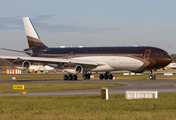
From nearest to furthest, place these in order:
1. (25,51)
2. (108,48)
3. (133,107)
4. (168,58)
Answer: (133,107)
(168,58)
(108,48)
(25,51)

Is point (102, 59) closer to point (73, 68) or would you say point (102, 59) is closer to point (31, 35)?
point (73, 68)

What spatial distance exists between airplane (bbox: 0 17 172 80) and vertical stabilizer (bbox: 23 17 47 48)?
353 cm

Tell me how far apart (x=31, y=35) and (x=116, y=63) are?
22.4 metres

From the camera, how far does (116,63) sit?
2066 inches

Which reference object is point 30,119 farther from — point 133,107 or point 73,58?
point 73,58

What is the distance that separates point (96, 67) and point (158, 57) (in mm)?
12264

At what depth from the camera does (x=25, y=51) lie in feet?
205

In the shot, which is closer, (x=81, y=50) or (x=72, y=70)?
(x=72, y=70)

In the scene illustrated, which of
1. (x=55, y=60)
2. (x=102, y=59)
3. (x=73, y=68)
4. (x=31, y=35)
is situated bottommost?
(x=73, y=68)

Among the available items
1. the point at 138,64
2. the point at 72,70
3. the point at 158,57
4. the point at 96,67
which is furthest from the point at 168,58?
the point at 72,70

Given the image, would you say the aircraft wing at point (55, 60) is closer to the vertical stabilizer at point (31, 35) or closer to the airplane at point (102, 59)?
the airplane at point (102, 59)

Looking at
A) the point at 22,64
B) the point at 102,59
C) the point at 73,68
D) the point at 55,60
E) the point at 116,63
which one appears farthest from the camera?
the point at 102,59

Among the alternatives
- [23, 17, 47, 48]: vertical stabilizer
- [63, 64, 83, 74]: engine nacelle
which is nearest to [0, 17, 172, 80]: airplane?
[63, 64, 83, 74]: engine nacelle

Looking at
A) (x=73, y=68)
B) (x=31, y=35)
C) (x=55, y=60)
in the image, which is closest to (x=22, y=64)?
(x=55, y=60)
